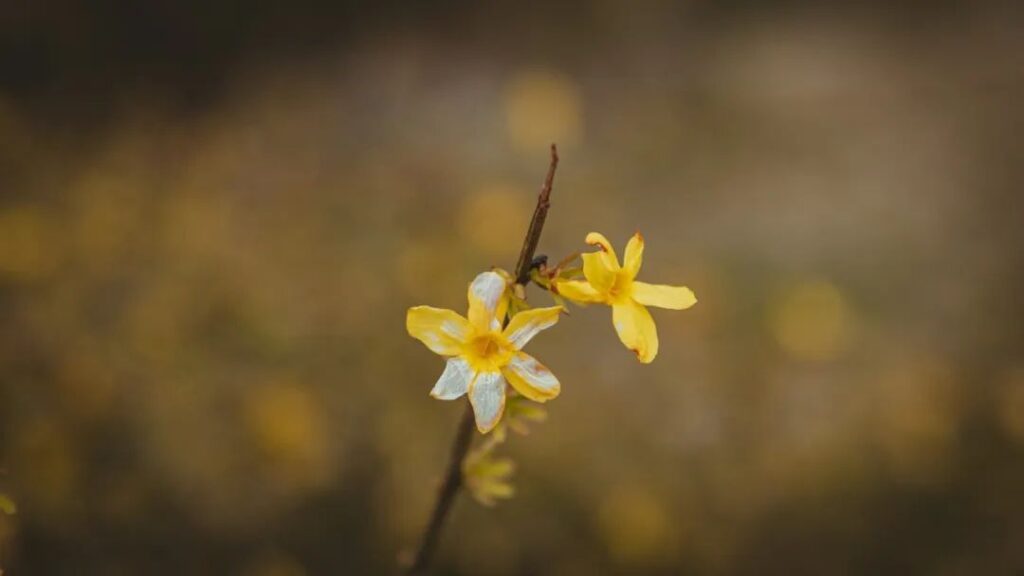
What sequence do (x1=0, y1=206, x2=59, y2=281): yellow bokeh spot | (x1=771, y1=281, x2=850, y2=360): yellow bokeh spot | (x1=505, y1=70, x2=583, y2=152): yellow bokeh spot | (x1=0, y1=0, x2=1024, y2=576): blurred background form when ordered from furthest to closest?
(x1=505, y1=70, x2=583, y2=152): yellow bokeh spot, (x1=771, y1=281, x2=850, y2=360): yellow bokeh spot, (x1=0, y1=206, x2=59, y2=281): yellow bokeh spot, (x1=0, y1=0, x2=1024, y2=576): blurred background

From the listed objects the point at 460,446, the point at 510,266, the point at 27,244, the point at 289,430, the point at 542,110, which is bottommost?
the point at 289,430

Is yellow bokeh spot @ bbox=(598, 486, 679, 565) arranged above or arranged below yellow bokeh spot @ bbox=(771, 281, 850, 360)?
below

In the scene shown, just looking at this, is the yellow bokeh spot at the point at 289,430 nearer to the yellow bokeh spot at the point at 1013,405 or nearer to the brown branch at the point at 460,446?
the brown branch at the point at 460,446

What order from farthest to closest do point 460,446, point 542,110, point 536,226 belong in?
point 542,110, point 460,446, point 536,226

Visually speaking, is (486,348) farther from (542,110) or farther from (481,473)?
(542,110)

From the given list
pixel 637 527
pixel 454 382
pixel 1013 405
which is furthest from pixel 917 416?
pixel 454 382

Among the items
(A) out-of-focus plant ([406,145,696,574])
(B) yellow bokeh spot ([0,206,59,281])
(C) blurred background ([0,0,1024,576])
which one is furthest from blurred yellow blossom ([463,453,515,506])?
(B) yellow bokeh spot ([0,206,59,281])

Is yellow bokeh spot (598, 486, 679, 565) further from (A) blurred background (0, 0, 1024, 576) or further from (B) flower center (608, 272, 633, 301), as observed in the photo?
(B) flower center (608, 272, 633, 301)
